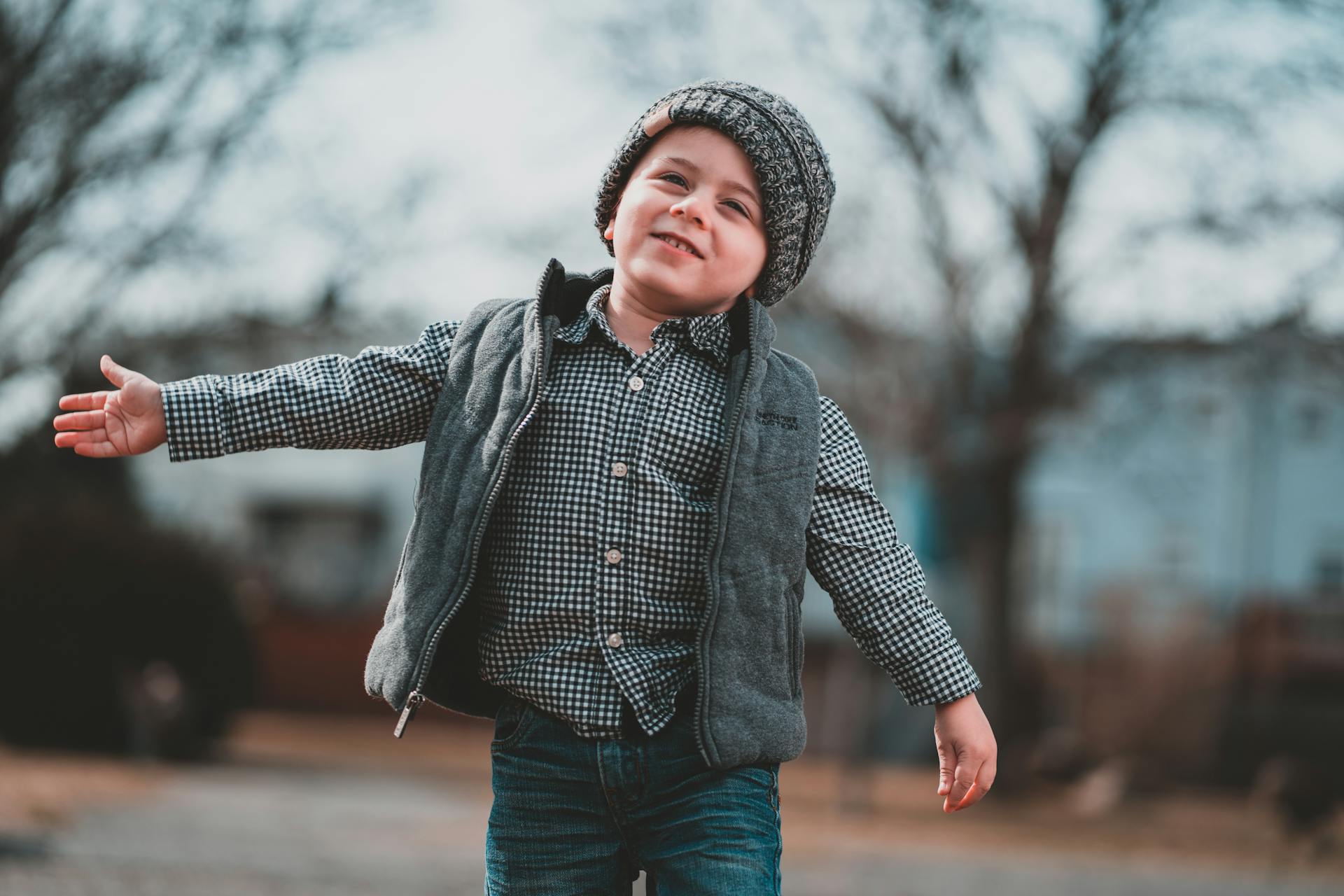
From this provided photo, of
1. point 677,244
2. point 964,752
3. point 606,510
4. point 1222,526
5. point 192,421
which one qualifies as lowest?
point 964,752

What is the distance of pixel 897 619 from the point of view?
224 cm

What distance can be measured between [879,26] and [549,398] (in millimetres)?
10089

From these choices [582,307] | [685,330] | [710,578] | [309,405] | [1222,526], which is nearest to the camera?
[710,578]

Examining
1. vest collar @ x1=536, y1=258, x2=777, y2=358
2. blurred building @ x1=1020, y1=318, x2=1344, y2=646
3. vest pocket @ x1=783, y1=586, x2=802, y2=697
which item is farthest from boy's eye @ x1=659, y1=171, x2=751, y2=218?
blurred building @ x1=1020, y1=318, x2=1344, y2=646

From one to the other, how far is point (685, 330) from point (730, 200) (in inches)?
→ 8.9

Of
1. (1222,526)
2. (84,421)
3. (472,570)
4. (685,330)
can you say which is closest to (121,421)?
(84,421)

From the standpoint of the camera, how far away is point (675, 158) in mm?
2291

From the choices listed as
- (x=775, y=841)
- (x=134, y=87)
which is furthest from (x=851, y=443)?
(x=134, y=87)

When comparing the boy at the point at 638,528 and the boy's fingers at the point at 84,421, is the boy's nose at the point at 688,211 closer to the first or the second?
the boy at the point at 638,528

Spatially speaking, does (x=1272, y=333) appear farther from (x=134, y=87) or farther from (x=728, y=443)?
(x=728, y=443)

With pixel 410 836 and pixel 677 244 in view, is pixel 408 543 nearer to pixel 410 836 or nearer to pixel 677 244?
pixel 677 244

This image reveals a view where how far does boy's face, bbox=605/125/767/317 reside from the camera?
2.25m

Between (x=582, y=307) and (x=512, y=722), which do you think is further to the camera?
(x=582, y=307)

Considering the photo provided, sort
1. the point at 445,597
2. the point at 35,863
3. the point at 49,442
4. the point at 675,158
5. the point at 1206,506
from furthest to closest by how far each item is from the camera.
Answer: the point at 1206,506 < the point at 49,442 < the point at 35,863 < the point at 675,158 < the point at 445,597
